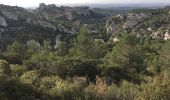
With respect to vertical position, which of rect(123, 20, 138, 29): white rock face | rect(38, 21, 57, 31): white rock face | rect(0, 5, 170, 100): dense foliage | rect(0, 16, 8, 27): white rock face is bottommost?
rect(123, 20, 138, 29): white rock face

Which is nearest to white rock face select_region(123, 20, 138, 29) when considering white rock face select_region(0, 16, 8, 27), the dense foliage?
white rock face select_region(0, 16, 8, 27)

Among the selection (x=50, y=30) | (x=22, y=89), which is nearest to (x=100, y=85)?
(x=22, y=89)

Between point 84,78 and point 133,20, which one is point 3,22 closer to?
point 133,20

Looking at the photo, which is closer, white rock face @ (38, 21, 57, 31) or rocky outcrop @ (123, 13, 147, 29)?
white rock face @ (38, 21, 57, 31)

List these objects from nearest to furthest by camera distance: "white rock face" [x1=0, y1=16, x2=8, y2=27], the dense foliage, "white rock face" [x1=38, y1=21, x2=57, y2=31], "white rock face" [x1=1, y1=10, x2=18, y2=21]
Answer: the dense foliage
"white rock face" [x1=0, y1=16, x2=8, y2=27]
"white rock face" [x1=1, y1=10, x2=18, y2=21]
"white rock face" [x1=38, y1=21, x2=57, y2=31]

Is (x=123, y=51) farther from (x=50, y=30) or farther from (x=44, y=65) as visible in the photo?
(x=50, y=30)

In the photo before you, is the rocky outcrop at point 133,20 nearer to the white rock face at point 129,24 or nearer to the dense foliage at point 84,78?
the white rock face at point 129,24

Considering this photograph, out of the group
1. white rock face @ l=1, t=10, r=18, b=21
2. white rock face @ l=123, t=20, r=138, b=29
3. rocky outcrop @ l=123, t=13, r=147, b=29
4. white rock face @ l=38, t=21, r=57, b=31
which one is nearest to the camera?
white rock face @ l=1, t=10, r=18, b=21

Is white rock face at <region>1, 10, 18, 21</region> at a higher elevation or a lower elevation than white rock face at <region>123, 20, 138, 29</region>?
higher

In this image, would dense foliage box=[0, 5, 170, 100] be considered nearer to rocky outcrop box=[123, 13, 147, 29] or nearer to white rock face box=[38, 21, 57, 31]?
white rock face box=[38, 21, 57, 31]

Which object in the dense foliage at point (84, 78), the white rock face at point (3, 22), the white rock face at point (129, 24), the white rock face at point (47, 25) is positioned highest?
the dense foliage at point (84, 78)

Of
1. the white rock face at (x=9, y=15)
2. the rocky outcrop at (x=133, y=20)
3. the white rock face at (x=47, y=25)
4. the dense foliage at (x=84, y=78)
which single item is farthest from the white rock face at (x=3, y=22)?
the dense foliage at (x=84, y=78)

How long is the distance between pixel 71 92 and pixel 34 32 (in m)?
99.4

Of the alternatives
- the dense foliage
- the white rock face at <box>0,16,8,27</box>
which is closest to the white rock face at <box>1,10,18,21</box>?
the white rock face at <box>0,16,8,27</box>
